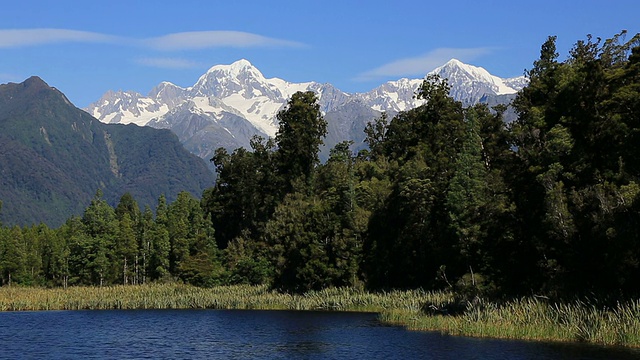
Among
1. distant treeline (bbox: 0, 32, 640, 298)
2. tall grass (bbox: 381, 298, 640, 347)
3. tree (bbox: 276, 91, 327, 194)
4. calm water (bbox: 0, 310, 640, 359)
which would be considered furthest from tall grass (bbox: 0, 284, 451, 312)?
tree (bbox: 276, 91, 327, 194)

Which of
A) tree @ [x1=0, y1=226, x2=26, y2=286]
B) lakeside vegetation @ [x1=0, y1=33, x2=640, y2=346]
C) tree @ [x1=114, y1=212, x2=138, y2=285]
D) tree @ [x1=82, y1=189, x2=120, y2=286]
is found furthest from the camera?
tree @ [x1=114, y1=212, x2=138, y2=285]

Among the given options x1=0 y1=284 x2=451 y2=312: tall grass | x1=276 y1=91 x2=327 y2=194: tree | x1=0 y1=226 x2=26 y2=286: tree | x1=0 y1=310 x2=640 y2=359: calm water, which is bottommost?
x1=0 y1=310 x2=640 y2=359: calm water

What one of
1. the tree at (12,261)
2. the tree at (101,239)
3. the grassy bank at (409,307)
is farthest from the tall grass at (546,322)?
the tree at (12,261)

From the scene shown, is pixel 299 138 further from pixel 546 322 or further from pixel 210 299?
pixel 546 322

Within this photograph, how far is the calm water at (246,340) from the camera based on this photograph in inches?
1731

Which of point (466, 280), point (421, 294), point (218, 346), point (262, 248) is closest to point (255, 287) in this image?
point (262, 248)

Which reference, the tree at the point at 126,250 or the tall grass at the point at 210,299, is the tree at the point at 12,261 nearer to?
the tree at the point at 126,250

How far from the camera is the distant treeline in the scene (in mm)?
48875

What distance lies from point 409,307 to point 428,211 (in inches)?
647

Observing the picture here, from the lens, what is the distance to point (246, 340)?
54531 mm

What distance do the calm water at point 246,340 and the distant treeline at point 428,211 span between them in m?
8.55

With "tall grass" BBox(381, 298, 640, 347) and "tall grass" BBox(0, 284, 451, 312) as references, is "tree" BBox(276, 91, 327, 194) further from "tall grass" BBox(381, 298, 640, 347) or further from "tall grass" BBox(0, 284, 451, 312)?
"tall grass" BBox(381, 298, 640, 347)

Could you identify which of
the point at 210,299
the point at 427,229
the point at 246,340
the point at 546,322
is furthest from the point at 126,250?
the point at 546,322

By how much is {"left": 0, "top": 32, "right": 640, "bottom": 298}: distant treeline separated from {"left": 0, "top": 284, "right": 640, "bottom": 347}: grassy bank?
276 cm
